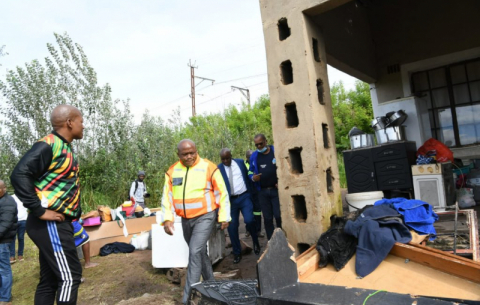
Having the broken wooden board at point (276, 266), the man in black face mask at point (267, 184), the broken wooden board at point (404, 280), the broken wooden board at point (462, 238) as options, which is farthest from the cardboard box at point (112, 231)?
the broken wooden board at point (276, 266)

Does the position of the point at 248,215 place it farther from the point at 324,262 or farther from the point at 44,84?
the point at 44,84

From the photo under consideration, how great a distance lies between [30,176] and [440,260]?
11.6 ft

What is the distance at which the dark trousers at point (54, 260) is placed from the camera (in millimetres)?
2990

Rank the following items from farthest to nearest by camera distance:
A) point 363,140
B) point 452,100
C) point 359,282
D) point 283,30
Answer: point 452,100 → point 363,140 → point 283,30 → point 359,282

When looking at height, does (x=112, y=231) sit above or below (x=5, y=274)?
above

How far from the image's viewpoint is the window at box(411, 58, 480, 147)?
8203 mm

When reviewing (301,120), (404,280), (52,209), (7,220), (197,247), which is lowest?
(404,280)

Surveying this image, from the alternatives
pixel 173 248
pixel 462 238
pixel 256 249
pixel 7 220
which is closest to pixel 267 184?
pixel 256 249

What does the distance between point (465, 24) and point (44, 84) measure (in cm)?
Answer: 1245

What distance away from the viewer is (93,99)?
12719 millimetres

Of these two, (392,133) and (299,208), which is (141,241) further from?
(392,133)

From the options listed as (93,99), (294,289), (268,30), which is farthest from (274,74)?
(93,99)

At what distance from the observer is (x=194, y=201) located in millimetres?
4230

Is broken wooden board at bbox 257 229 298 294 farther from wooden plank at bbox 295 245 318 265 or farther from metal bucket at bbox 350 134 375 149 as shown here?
metal bucket at bbox 350 134 375 149
